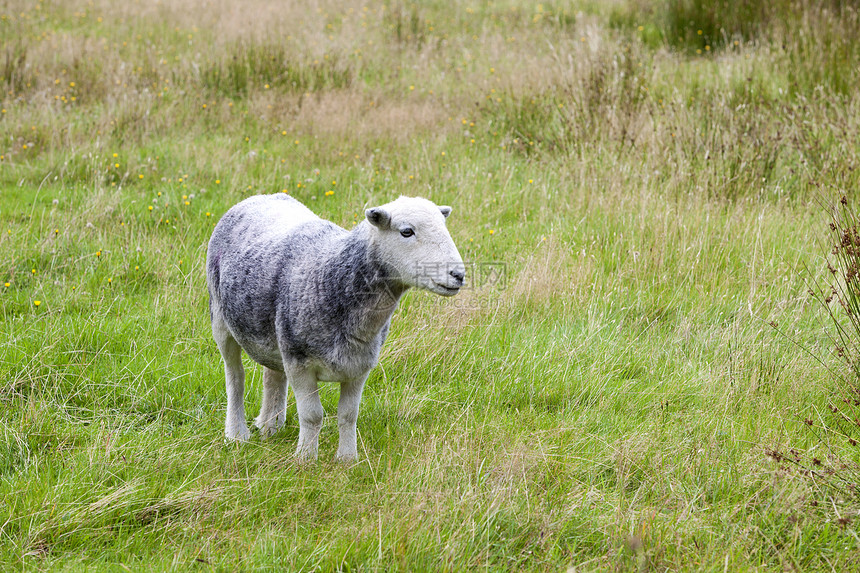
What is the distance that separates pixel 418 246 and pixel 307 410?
987 mm

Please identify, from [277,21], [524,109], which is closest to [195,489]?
[524,109]

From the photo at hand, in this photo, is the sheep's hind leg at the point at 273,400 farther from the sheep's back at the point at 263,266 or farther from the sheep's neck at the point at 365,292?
the sheep's neck at the point at 365,292

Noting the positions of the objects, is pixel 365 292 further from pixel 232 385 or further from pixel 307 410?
pixel 232 385

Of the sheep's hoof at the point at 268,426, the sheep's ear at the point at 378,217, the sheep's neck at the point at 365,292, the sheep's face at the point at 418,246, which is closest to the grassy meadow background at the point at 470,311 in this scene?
the sheep's hoof at the point at 268,426

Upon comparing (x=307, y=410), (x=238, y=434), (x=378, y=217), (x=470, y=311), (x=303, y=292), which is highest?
(x=378, y=217)

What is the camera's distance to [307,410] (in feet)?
11.2

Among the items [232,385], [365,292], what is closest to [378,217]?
[365,292]

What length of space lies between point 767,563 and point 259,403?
273 cm

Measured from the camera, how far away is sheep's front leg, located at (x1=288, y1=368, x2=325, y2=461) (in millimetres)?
3369

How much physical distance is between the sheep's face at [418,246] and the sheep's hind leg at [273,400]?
117cm

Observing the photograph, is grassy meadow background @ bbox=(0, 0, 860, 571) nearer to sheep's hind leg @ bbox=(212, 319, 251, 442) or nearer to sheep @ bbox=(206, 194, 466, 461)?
sheep's hind leg @ bbox=(212, 319, 251, 442)

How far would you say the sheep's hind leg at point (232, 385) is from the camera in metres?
3.81

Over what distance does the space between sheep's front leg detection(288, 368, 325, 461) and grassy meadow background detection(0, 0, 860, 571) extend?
0.33 ft

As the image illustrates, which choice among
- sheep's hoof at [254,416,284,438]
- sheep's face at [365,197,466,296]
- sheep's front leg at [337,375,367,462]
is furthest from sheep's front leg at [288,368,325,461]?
sheep's face at [365,197,466,296]
